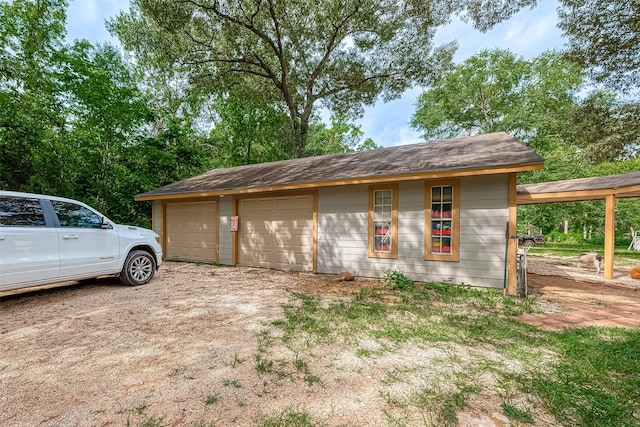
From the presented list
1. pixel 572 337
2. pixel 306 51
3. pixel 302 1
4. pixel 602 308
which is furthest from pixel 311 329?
pixel 306 51

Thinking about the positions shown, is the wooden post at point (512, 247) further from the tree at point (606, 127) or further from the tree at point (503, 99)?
the tree at point (503, 99)

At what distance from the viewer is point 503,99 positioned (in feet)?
68.5

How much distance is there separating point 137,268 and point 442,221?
250 inches

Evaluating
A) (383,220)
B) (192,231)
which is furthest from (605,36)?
(192,231)

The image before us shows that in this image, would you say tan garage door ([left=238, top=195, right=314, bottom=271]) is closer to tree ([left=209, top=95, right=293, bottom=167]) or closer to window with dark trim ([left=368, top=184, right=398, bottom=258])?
window with dark trim ([left=368, top=184, right=398, bottom=258])

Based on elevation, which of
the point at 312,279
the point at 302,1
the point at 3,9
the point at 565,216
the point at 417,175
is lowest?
the point at 312,279

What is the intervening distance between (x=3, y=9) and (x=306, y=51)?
12.5 metres

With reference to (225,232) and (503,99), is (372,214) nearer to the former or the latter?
(225,232)

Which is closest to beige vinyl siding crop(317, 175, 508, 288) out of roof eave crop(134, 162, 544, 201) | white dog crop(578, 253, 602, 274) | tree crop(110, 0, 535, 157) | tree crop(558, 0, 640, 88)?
roof eave crop(134, 162, 544, 201)


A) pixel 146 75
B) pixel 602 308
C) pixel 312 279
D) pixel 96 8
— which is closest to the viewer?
pixel 602 308

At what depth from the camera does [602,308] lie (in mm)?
4461

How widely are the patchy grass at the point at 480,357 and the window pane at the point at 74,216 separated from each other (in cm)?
372

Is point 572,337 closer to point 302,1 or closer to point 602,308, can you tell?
point 602,308

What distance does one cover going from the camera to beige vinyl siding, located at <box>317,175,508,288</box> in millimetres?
5414
